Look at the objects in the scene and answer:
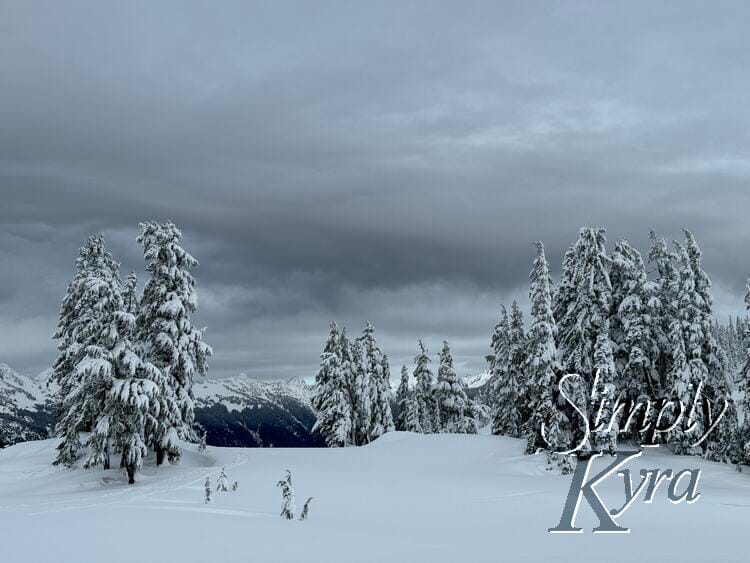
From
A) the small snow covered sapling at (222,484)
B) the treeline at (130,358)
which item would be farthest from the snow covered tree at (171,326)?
the small snow covered sapling at (222,484)

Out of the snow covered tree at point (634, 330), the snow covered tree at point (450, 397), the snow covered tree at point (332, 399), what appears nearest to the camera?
the snow covered tree at point (634, 330)

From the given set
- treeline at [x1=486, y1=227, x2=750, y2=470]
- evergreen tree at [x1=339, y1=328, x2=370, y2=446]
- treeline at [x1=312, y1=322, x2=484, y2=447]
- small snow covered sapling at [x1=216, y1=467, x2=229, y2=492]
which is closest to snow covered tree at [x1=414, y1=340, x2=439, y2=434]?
treeline at [x1=312, y1=322, x2=484, y2=447]

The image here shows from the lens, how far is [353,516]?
712 inches

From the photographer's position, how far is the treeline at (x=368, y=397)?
5578 cm

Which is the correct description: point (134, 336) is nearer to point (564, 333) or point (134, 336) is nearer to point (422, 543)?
point (422, 543)

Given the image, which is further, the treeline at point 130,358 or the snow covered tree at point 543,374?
the snow covered tree at point 543,374

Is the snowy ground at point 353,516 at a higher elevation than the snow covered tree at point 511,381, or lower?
lower

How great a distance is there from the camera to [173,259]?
32.9m

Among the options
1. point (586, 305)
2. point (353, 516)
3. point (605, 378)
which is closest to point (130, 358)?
point (353, 516)

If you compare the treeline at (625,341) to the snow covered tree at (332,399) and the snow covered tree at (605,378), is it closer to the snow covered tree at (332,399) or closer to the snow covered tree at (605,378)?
the snow covered tree at (605,378)

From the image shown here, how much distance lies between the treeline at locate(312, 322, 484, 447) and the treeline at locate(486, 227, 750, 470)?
16.3m

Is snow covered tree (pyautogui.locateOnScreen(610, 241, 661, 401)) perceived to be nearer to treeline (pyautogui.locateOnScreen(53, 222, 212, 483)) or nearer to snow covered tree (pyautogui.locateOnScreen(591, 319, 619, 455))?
snow covered tree (pyautogui.locateOnScreen(591, 319, 619, 455))

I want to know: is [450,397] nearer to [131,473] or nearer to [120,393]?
[131,473]

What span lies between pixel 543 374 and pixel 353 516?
20.4m
